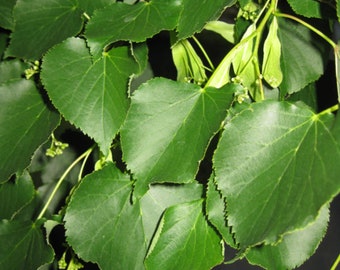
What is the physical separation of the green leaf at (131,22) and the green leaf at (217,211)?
0.54 ft

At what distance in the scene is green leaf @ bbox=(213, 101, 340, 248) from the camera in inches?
17.1

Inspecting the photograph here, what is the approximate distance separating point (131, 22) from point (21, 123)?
0.60 feet

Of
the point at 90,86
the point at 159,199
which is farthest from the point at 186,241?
the point at 90,86

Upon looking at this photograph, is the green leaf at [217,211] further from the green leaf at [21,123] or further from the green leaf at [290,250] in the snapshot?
the green leaf at [21,123]

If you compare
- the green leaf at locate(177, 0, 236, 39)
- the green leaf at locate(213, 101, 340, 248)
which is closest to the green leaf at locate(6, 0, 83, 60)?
the green leaf at locate(177, 0, 236, 39)

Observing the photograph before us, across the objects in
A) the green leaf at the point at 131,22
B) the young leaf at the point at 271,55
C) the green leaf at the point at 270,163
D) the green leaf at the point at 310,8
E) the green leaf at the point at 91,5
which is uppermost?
the green leaf at the point at 91,5

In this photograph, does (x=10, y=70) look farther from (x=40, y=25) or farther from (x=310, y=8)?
(x=310, y=8)

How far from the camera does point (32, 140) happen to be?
575mm

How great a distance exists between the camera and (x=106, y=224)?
55cm

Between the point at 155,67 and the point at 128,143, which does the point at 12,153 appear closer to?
the point at 128,143

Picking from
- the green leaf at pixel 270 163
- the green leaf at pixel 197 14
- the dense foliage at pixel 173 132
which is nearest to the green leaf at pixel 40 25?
the dense foliage at pixel 173 132

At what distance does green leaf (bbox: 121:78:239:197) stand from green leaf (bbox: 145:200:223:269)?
0.19 ft

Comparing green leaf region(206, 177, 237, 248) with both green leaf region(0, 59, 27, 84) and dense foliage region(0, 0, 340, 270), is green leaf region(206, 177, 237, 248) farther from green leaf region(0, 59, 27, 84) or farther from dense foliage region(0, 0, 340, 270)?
green leaf region(0, 59, 27, 84)

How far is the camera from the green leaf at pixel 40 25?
23.0 inches
